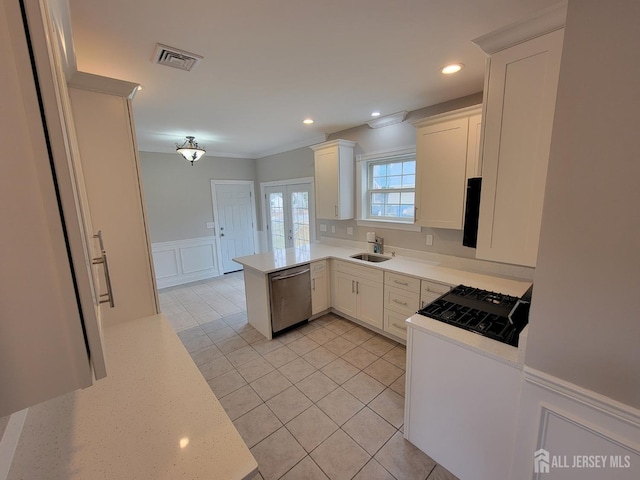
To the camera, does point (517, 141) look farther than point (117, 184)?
No

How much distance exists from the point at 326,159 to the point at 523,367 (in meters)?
3.18

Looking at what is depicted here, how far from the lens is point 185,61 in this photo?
188 centimetres

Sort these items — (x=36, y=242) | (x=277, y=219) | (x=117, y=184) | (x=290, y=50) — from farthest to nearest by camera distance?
(x=277, y=219) → (x=290, y=50) → (x=117, y=184) → (x=36, y=242)

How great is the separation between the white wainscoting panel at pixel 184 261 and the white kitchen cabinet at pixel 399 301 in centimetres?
407

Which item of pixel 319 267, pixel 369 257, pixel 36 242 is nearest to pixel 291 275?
pixel 319 267

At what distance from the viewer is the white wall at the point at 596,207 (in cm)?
87

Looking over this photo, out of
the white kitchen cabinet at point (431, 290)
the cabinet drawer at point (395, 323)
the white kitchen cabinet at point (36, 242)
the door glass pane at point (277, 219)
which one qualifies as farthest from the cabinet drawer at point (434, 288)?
the door glass pane at point (277, 219)

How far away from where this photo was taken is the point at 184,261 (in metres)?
5.28

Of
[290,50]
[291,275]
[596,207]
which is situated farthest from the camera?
[291,275]

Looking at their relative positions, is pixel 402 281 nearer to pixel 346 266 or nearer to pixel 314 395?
pixel 346 266

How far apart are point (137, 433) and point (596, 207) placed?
1853mm

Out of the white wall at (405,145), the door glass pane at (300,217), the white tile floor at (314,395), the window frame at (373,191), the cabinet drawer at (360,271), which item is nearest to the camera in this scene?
the white tile floor at (314,395)

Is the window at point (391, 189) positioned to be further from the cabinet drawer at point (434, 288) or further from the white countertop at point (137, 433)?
the white countertop at point (137, 433)

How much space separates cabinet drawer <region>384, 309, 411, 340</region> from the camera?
2828mm
